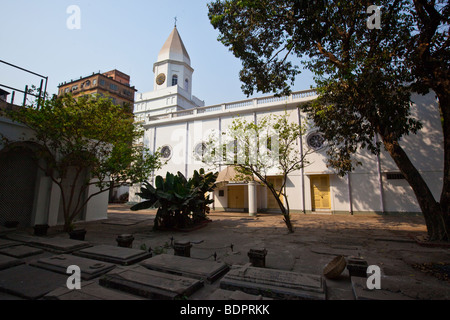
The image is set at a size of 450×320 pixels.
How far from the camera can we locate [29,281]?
356 cm

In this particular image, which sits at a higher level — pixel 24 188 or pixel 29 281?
pixel 24 188

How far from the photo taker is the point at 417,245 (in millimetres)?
6465

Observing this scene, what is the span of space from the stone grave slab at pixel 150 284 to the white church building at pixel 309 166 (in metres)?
7.60

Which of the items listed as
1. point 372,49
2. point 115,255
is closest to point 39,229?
point 115,255

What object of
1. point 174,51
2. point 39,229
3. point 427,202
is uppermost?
point 174,51

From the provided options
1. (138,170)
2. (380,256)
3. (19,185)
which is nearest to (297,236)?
(380,256)

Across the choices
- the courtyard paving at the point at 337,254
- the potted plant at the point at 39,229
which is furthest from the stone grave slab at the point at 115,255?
the potted plant at the point at 39,229

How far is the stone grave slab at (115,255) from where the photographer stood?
4584mm

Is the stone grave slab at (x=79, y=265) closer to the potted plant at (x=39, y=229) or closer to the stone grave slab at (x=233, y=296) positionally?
the stone grave slab at (x=233, y=296)

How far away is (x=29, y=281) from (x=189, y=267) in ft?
8.65

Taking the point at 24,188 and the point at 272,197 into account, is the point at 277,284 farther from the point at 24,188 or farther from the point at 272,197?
the point at 272,197

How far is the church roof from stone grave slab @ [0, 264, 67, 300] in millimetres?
27294

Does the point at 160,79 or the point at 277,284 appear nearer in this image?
the point at 277,284

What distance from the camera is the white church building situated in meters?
13.2
